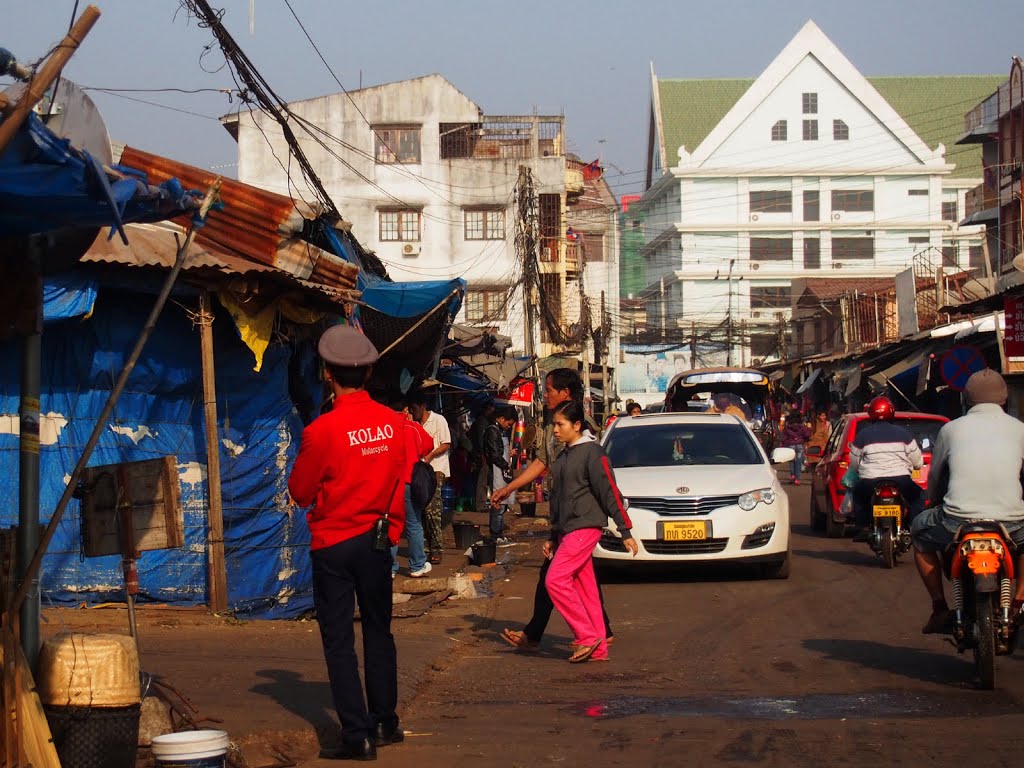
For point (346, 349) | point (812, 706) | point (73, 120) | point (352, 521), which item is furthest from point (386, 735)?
point (73, 120)

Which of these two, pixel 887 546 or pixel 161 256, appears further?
pixel 887 546

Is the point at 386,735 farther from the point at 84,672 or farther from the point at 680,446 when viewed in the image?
the point at 680,446

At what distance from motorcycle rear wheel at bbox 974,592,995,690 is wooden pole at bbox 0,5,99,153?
5.72 m

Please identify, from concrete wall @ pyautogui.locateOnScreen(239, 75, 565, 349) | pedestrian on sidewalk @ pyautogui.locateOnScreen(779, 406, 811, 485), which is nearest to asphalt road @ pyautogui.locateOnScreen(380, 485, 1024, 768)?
pedestrian on sidewalk @ pyautogui.locateOnScreen(779, 406, 811, 485)

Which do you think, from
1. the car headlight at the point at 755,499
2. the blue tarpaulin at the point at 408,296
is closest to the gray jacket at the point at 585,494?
the car headlight at the point at 755,499

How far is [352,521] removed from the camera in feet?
19.5

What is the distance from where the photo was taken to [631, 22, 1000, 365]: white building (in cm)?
7650

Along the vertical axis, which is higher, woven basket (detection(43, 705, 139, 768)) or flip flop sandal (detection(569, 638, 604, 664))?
woven basket (detection(43, 705, 139, 768))

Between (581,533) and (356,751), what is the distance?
10.7ft

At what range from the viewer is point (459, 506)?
25.3m

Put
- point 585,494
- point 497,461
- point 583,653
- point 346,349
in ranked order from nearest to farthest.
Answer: point 346,349 → point 583,653 → point 585,494 → point 497,461

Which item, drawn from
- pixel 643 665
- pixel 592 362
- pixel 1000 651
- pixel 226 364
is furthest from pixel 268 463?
pixel 592 362

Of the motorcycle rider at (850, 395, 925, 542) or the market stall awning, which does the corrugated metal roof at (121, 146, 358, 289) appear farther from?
the market stall awning

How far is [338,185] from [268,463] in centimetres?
3781
